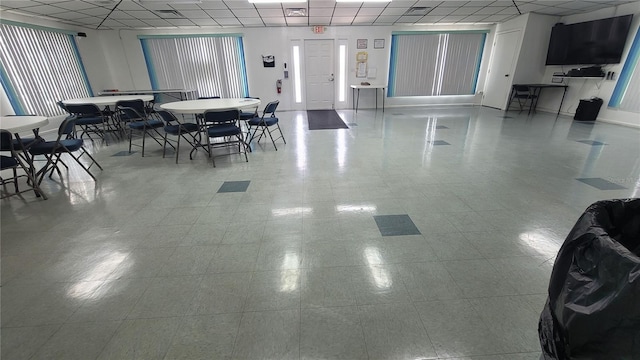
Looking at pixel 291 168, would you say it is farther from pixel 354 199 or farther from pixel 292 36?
pixel 292 36

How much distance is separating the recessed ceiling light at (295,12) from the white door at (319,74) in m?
1.60

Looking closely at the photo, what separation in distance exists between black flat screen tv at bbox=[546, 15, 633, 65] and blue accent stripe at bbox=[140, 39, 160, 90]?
11.7m

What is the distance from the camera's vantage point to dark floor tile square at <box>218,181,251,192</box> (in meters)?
3.09

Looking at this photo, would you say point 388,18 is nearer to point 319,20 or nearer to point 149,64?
point 319,20

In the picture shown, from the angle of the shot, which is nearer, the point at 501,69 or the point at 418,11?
the point at 418,11

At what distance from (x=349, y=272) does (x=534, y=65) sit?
932cm

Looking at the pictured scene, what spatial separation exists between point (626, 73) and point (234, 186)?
8562 mm

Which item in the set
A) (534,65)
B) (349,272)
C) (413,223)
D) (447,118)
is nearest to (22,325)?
(349,272)

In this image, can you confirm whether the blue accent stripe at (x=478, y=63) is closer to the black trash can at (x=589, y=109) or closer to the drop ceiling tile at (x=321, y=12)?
the black trash can at (x=589, y=109)

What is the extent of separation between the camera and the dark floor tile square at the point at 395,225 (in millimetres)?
2199

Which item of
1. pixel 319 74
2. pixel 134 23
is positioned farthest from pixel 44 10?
pixel 319 74

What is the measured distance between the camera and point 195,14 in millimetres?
6559

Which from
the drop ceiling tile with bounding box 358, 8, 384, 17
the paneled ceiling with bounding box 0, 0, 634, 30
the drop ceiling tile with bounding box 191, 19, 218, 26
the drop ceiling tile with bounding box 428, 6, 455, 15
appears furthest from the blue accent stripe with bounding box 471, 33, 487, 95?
the drop ceiling tile with bounding box 191, 19, 218, 26

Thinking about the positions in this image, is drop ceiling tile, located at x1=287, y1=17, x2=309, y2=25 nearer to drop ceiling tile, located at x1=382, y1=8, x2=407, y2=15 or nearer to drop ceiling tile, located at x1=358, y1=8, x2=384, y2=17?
drop ceiling tile, located at x1=358, y1=8, x2=384, y2=17
